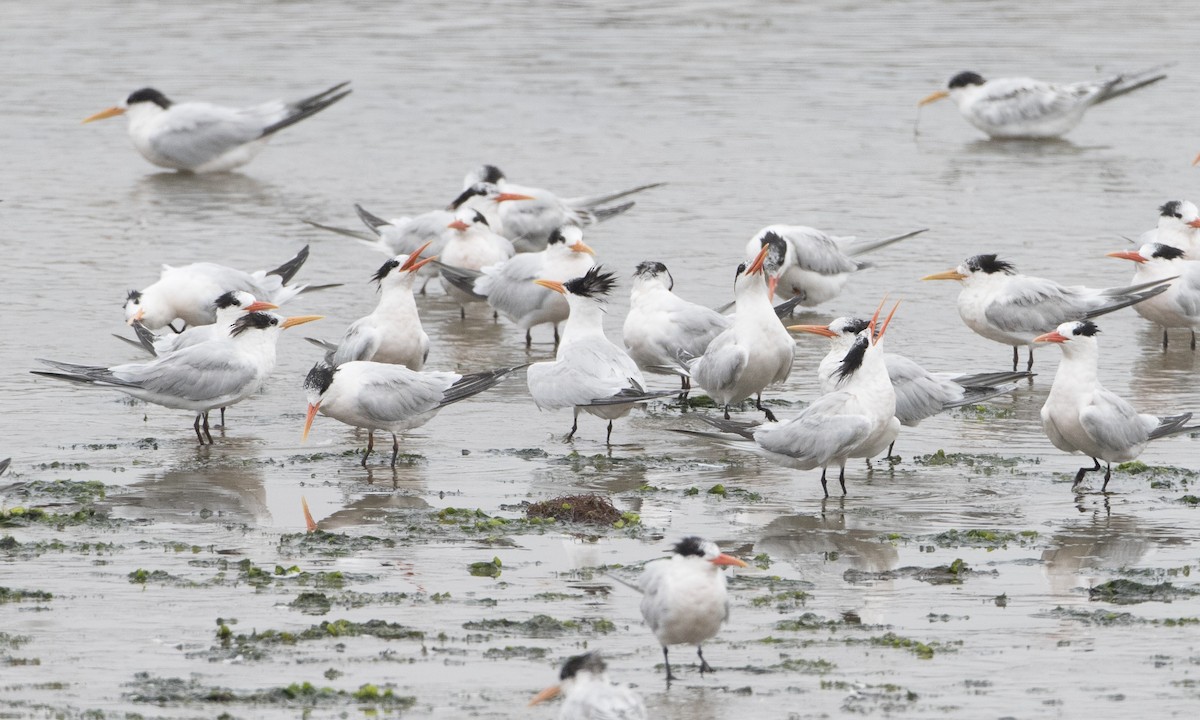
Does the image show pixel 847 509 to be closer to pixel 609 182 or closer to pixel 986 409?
pixel 986 409

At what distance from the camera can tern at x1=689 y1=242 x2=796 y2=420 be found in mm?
9133

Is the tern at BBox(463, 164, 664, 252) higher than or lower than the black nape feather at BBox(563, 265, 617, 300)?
lower

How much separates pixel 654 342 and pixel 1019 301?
2.14 metres

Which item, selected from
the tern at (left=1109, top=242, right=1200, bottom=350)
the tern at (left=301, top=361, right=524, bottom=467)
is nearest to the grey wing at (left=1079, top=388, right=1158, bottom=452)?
the tern at (left=1109, top=242, right=1200, bottom=350)

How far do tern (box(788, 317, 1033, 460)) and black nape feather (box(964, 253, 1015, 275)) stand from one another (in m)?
1.57

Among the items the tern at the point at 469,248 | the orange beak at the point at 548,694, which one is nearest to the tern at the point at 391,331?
the tern at the point at 469,248

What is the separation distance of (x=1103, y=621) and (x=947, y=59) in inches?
695

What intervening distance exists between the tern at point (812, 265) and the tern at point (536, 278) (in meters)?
1.15

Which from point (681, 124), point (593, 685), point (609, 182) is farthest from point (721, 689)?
point (681, 124)

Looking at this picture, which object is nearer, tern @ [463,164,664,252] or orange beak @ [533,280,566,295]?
orange beak @ [533,280,566,295]

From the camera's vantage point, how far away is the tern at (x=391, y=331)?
9.73 m

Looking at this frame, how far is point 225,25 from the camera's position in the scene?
86.4ft

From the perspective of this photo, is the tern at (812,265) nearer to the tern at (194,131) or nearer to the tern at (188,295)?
the tern at (188,295)

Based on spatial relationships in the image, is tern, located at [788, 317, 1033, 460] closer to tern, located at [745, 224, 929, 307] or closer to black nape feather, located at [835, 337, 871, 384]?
black nape feather, located at [835, 337, 871, 384]
